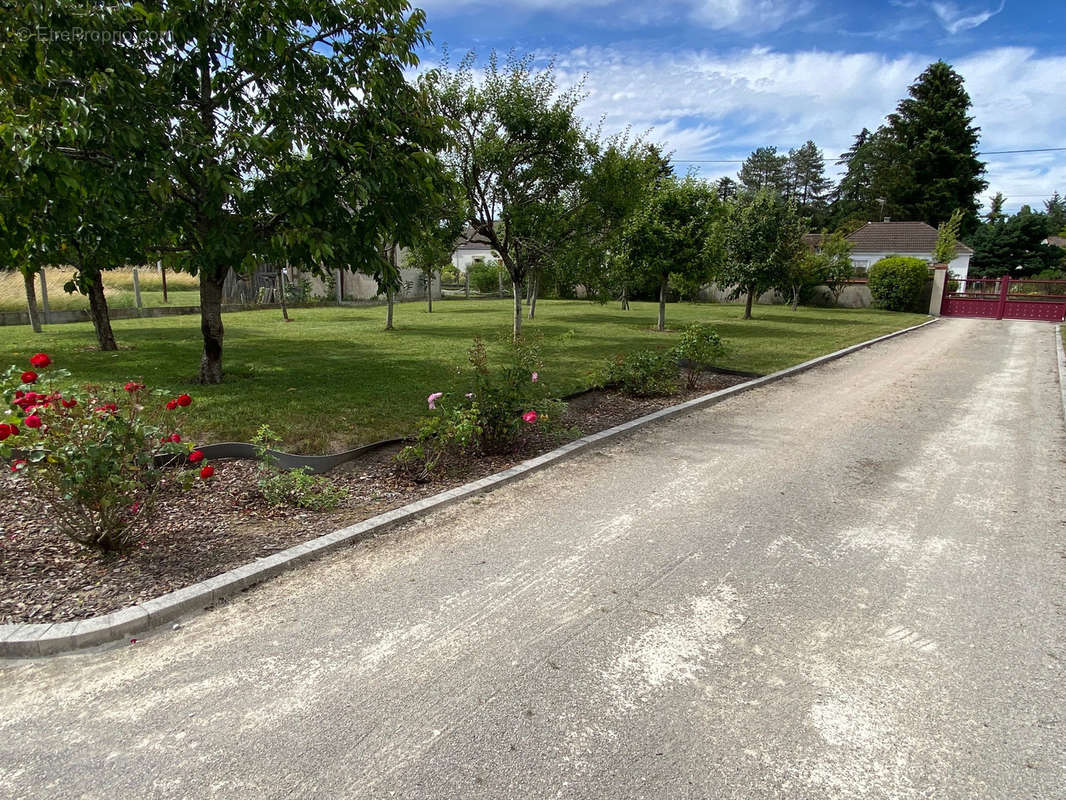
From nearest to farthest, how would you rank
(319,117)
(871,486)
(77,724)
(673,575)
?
(77,724) → (673,575) → (871,486) → (319,117)

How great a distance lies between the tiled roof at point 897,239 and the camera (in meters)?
39.9

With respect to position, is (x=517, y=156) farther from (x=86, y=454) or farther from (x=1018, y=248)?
→ (x=1018, y=248)

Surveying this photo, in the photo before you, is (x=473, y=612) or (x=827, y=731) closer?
(x=827, y=731)

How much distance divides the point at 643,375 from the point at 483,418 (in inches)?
129

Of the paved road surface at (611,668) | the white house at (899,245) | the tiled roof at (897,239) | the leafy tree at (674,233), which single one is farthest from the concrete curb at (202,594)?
the tiled roof at (897,239)

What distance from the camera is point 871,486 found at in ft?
16.1

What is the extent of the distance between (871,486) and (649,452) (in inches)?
74.1

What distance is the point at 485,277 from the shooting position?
36.0 metres

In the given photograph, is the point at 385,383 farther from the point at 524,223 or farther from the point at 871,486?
the point at 871,486

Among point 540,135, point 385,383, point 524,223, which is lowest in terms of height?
point 385,383

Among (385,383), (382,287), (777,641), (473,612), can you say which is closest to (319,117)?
A: (382,287)

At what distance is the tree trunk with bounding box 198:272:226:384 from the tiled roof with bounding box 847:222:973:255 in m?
41.4

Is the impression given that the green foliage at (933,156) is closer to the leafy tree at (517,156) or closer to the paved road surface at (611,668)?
the leafy tree at (517,156)

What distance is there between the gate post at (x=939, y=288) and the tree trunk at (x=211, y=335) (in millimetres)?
26622
